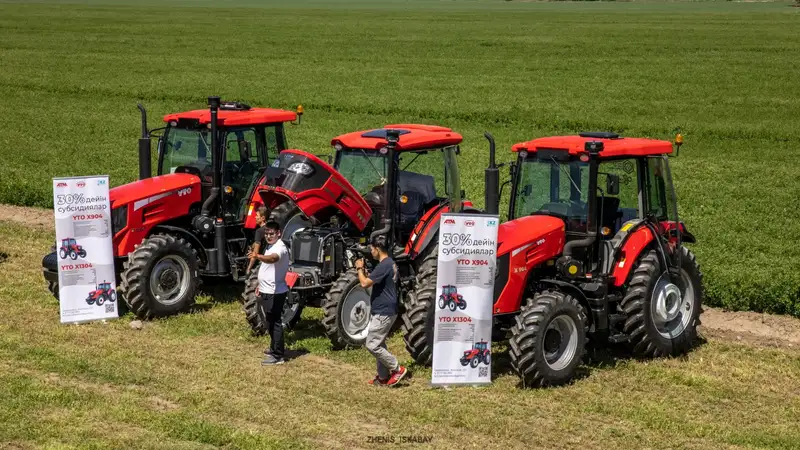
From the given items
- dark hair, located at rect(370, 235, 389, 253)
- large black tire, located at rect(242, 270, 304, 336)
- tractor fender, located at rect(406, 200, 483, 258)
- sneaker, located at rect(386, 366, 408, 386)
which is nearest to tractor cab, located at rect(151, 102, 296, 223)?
large black tire, located at rect(242, 270, 304, 336)

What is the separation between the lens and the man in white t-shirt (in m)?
14.4

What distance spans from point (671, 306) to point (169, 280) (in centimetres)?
697

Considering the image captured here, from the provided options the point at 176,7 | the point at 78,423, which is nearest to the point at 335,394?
the point at 78,423

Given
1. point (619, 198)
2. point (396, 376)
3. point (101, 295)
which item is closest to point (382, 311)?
point (396, 376)

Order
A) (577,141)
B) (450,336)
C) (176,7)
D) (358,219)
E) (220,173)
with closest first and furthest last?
(450,336) → (577,141) → (358,219) → (220,173) → (176,7)

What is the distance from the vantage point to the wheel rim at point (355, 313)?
14914mm

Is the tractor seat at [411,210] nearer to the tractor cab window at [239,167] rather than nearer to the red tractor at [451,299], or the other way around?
the tractor cab window at [239,167]

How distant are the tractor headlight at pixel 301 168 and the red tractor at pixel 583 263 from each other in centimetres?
245

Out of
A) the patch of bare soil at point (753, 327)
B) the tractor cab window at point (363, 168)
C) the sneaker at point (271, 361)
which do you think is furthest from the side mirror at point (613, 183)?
the sneaker at point (271, 361)

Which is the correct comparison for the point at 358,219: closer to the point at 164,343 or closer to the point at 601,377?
the point at 164,343

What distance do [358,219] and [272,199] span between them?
51.3 inches

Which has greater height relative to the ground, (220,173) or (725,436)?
(220,173)

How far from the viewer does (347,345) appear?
49.2 ft

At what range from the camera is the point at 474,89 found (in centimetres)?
4738
